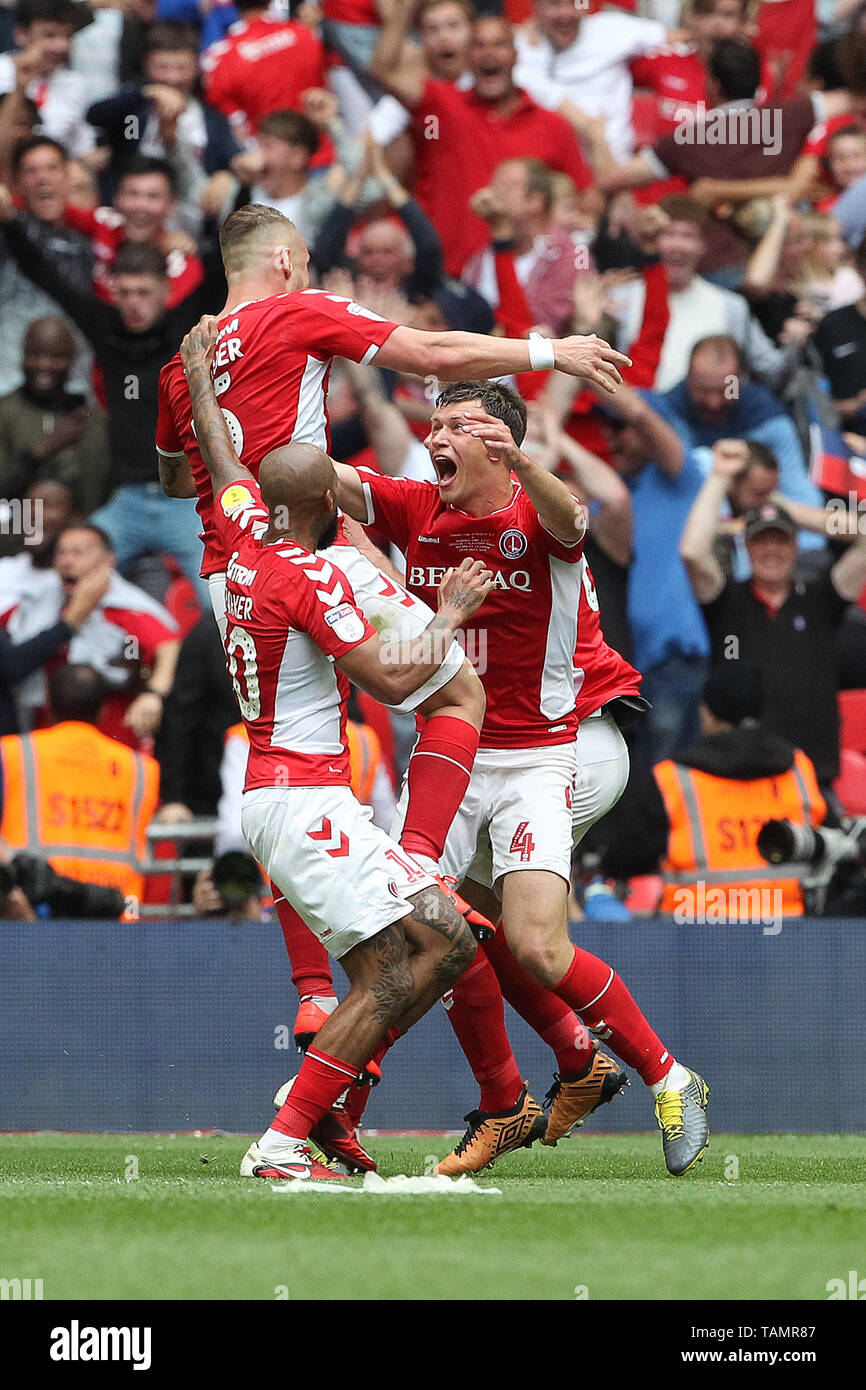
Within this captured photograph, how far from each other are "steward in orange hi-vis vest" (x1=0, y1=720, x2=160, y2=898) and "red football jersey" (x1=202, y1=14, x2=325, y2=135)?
12.2 ft

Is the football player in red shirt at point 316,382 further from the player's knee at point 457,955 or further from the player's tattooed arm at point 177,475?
the player's knee at point 457,955

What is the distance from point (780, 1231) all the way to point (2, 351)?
23.8ft

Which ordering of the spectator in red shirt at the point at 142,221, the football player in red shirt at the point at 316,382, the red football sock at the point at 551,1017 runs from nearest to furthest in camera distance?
the football player in red shirt at the point at 316,382 < the red football sock at the point at 551,1017 < the spectator in red shirt at the point at 142,221

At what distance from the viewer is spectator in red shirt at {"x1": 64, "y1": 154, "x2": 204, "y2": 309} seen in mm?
10156

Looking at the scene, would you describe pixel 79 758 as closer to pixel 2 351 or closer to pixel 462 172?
pixel 2 351

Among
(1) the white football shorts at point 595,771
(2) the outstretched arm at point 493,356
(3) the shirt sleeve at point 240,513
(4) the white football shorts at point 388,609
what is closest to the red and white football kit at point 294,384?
(4) the white football shorts at point 388,609

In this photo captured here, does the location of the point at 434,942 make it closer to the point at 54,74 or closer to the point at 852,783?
the point at 852,783

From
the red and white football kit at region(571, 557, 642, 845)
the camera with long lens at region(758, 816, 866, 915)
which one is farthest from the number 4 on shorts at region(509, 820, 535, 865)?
the camera with long lens at region(758, 816, 866, 915)

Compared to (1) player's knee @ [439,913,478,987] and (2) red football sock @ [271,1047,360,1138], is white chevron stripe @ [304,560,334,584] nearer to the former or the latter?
(1) player's knee @ [439,913,478,987]

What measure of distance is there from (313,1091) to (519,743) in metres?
1.56

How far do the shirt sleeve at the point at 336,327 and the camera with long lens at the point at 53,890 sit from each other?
12.7 feet

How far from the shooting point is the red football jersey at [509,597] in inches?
245

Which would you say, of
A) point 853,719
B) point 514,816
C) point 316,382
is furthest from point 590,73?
point 514,816

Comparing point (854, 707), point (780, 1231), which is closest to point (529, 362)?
point (780, 1231)
